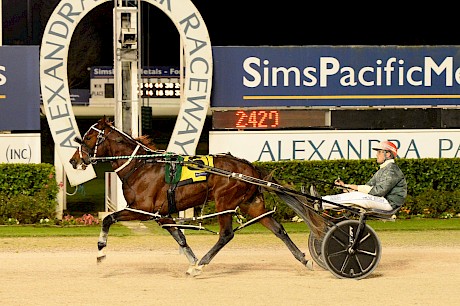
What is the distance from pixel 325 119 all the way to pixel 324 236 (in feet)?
16.9

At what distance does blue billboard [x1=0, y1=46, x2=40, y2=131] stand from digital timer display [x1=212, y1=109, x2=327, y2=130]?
2380 mm

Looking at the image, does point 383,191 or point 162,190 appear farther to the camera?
point 162,190

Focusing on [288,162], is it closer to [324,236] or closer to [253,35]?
[324,236]

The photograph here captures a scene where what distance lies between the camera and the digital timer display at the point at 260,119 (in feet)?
45.4

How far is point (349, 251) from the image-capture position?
909 cm

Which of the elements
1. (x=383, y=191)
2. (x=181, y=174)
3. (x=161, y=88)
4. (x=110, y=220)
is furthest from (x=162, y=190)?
(x=161, y=88)

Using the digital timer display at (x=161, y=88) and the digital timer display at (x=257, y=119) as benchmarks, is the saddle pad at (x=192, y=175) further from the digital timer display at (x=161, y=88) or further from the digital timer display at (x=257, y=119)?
the digital timer display at (x=161, y=88)

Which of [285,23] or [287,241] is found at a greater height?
[285,23]

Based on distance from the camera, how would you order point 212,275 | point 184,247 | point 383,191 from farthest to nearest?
point 212,275 → point 184,247 → point 383,191

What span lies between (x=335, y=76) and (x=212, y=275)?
5.24m

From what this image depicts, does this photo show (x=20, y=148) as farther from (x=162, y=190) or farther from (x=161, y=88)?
(x=161, y=88)

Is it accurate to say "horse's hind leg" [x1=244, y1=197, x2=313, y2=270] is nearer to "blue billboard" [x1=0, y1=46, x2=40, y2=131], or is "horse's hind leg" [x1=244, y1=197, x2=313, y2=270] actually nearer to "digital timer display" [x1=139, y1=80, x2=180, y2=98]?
"blue billboard" [x1=0, y1=46, x2=40, y2=131]

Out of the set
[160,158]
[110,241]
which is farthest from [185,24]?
[160,158]

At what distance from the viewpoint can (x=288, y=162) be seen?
13539 millimetres
